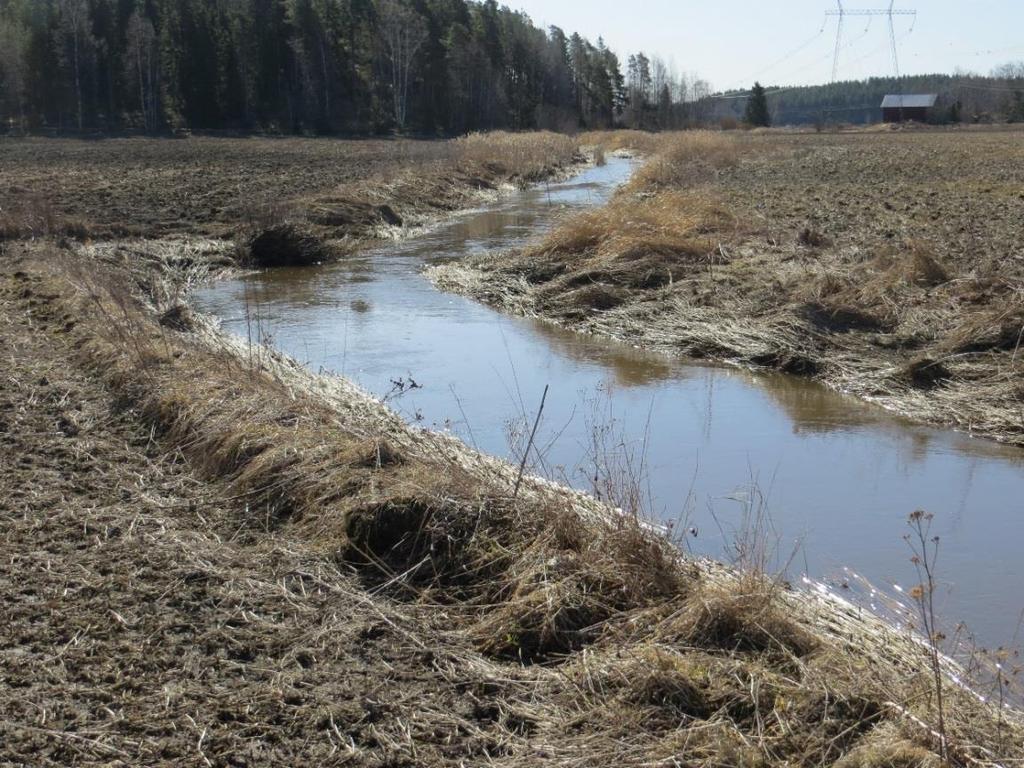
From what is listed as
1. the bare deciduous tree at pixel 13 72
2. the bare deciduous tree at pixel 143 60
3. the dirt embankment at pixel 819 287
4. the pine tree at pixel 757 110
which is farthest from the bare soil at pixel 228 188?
the pine tree at pixel 757 110

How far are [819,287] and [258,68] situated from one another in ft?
224

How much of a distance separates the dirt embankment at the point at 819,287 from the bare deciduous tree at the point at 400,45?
57.8 m

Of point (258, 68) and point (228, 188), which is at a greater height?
point (258, 68)

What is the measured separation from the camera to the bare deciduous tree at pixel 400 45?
75938mm

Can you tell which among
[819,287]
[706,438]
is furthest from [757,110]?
[706,438]

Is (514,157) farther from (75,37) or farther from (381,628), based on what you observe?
(75,37)

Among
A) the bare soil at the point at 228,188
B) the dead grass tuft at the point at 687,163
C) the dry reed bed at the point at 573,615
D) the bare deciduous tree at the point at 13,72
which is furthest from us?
the bare deciduous tree at the point at 13,72

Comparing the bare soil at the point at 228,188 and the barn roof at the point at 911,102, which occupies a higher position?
the barn roof at the point at 911,102

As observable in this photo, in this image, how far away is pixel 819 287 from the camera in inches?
499

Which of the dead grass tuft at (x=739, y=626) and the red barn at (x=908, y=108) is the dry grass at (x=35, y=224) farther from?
the red barn at (x=908, y=108)

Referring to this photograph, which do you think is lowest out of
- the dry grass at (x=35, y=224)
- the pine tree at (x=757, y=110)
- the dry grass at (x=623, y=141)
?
the dry grass at (x=35, y=224)

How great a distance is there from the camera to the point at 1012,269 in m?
12.7

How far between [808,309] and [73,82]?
2676 inches

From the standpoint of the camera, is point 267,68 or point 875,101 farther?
point 875,101
